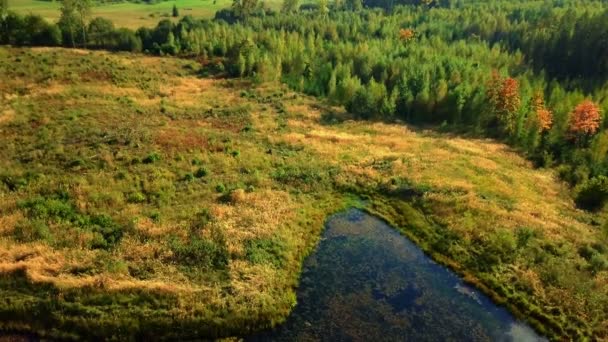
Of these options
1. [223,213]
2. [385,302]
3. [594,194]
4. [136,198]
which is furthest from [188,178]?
[594,194]

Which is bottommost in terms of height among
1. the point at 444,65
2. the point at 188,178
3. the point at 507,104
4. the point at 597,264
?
the point at 597,264

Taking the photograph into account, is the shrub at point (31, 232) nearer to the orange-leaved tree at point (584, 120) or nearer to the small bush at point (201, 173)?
the small bush at point (201, 173)

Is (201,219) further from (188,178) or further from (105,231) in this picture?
(188,178)

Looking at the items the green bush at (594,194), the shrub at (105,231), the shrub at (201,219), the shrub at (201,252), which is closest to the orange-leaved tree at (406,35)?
the green bush at (594,194)

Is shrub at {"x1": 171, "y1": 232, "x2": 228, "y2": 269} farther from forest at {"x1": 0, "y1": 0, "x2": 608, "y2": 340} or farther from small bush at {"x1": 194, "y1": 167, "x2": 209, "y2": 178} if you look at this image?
small bush at {"x1": 194, "y1": 167, "x2": 209, "y2": 178}

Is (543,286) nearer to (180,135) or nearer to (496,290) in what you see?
(496,290)

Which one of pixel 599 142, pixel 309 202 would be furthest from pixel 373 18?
pixel 309 202
